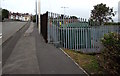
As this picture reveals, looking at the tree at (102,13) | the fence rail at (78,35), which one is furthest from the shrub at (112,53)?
the tree at (102,13)

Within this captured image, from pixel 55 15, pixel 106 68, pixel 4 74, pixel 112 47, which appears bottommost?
pixel 4 74

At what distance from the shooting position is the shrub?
15.5ft

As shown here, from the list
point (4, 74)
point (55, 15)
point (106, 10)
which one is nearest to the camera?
point (4, 74)

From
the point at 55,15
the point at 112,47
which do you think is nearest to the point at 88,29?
the point at 55,15

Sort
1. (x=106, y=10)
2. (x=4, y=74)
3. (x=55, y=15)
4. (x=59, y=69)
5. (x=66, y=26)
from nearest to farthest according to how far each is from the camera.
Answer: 1. (x=4, y=74)
2. (x=59, y=69)
3. (x=66, y=26)
4. (x=55, y=15)
5. (x=106, y=10)

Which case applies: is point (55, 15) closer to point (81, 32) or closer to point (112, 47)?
point (81, 32)

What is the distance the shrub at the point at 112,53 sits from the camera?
4.73 m

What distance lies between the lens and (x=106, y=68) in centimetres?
498

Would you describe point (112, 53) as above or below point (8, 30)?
above

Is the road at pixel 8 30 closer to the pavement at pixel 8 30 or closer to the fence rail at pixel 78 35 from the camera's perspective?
the pavement at pixel 8 30

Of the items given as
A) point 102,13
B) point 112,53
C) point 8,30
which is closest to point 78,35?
point 112,53

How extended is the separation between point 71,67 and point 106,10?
47.7 meters

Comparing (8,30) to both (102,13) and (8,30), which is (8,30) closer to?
(8,30)

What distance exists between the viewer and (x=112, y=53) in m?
4.82
